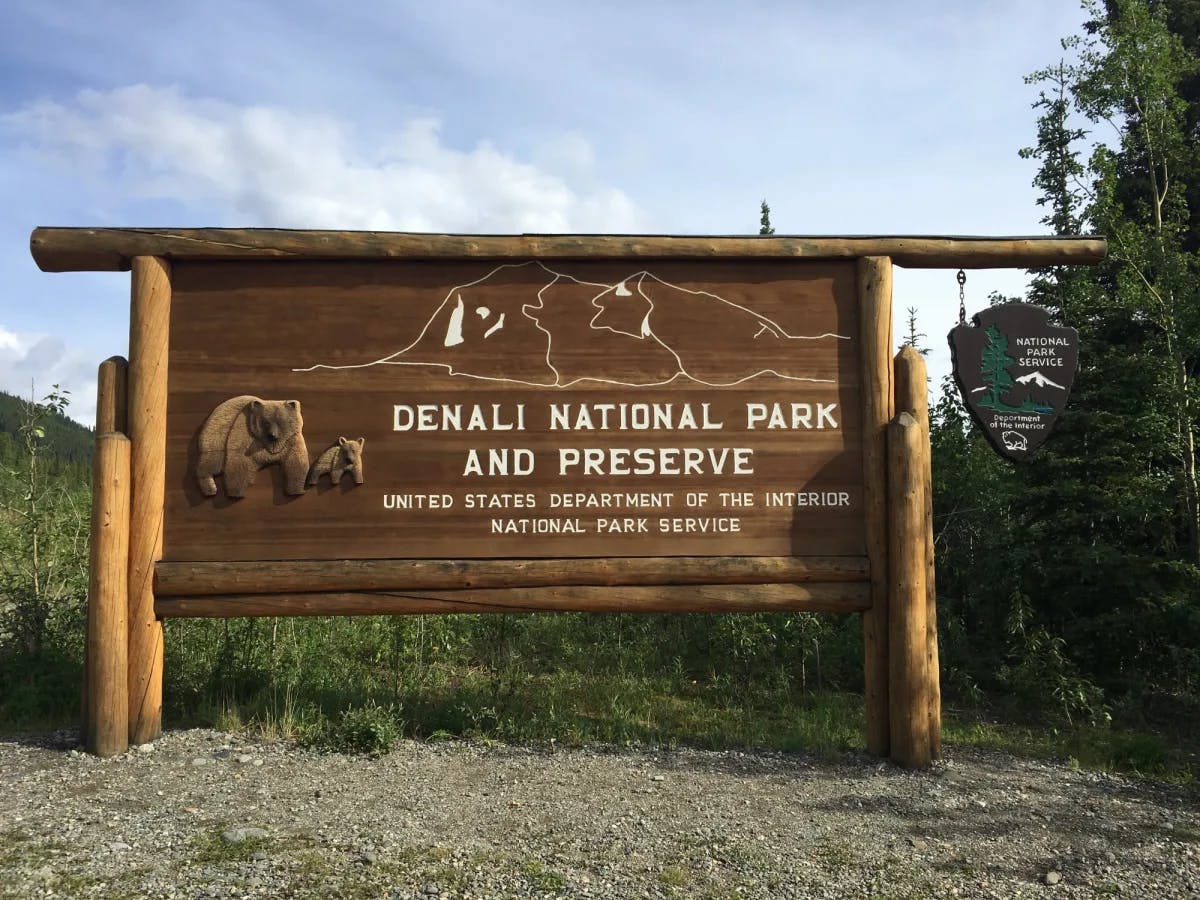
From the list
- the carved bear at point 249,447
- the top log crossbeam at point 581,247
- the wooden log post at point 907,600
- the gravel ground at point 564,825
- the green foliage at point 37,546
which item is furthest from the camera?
the green foliage at point 37,546

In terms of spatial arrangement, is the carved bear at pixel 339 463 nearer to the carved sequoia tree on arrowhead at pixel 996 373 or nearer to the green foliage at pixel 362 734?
the green foliage at pixel 362 734

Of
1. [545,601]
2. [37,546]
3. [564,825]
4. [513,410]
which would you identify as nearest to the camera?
[564,825]

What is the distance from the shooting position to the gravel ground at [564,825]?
3.64m

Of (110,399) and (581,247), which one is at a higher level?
(581,247)

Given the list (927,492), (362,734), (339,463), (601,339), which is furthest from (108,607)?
(927,492)

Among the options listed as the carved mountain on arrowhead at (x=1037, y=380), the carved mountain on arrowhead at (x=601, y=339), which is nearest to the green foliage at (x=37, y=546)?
the carved mountain on arrowhead at (x=601, y=339)

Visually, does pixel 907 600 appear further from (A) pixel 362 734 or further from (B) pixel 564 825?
(A) pixel 362 734

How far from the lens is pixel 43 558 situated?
7426mm

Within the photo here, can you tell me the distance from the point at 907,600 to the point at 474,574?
2.78 meters

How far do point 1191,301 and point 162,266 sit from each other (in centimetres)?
894

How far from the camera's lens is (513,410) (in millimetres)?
5637

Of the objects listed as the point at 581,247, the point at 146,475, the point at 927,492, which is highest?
the point at 581,247

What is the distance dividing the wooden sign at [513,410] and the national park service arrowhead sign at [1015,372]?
2.63 feet

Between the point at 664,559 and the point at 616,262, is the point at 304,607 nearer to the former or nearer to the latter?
the point at 664,559
